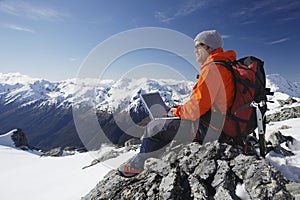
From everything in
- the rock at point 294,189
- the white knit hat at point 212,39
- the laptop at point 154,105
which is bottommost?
the rock at point 294,189

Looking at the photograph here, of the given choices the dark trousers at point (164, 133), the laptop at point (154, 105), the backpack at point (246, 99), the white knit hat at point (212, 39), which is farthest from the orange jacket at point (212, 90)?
the laptop at point (154, 105)

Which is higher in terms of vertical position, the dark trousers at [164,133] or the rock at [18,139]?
the dark trousers at [164,133]

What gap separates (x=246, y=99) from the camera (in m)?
4.05

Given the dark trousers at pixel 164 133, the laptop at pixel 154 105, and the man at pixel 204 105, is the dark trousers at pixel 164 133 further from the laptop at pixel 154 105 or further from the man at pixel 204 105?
the laptop at pixel 154 105

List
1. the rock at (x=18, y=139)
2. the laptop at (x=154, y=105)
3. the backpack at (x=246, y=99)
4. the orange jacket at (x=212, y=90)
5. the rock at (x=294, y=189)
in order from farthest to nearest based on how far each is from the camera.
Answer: the rock at (x=18, y=139)
the laptop at (x=154, y=105)
the backpack at (x=246, y=99)
the orange jacket at (x=212, y=90)
the rock at (x=294, y=189)

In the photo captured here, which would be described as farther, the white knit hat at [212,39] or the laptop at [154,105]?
the laptop at [154,105]

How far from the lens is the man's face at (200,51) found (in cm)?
460

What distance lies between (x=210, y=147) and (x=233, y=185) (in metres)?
1.04

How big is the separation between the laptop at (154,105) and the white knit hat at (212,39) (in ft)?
6.45

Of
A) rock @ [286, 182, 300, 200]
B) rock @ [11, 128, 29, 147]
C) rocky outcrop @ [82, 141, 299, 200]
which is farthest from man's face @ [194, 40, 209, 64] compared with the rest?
rock @ [11, 128, 29, 147]

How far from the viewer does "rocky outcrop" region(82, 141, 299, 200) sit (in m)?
3.07

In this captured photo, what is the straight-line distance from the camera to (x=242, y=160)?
12.1 ft

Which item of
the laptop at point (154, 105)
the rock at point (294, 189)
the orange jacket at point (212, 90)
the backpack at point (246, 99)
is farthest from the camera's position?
the laptop at point (154, 105)

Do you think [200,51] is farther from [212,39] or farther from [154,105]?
[154,105]
